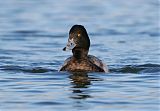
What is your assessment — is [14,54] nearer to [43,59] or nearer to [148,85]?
[43,59]


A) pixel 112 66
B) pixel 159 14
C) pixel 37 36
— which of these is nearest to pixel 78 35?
pixel 112 66

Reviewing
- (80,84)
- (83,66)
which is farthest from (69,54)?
(80,84)

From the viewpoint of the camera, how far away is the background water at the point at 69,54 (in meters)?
15.6

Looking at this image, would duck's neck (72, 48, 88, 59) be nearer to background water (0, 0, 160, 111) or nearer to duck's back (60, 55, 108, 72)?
duck's back (60, 55, 108, 72)

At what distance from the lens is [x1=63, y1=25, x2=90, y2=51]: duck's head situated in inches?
773

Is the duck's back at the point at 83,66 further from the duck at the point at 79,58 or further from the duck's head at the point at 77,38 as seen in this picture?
the duck's head at the point at 77,38

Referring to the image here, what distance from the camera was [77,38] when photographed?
778 inches

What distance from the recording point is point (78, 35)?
64.8 ft

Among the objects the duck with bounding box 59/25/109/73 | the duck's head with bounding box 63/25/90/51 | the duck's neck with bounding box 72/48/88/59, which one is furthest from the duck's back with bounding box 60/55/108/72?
the duck's head with bounding box 63/25/90/51

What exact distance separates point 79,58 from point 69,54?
4090 mm

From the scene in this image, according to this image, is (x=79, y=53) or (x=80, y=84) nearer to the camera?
(x=80, y=84)

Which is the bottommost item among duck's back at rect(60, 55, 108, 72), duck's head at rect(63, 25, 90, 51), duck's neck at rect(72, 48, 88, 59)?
duck's back at rect(60, 55, 108, 72)

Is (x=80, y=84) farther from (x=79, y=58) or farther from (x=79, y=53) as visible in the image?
(x=79, y=53)

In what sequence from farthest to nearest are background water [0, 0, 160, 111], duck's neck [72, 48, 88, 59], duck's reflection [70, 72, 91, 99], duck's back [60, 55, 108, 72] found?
1. duck's neck [72, 48, 88, 59]
2. duck's back [60, 55, 108, 72]
3. duck's reflection [70, 72, 91, 99]
4. background water [0, 0, 160, 111]
